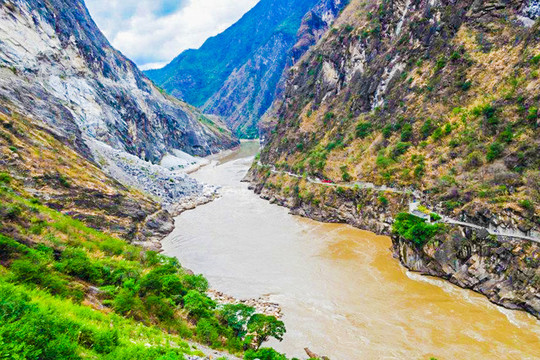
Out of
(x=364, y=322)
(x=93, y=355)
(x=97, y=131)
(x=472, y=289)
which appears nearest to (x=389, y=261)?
(x=472, y=289)

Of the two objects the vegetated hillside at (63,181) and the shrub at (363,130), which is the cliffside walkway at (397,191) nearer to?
the shrub at (363,130)

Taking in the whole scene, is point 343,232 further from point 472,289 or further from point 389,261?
point 472,289

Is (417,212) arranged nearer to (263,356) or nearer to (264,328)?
(264,328)

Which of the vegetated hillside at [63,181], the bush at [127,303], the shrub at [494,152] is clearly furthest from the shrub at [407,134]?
the bush at [127,303]

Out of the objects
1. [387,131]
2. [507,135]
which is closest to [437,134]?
[387,131]

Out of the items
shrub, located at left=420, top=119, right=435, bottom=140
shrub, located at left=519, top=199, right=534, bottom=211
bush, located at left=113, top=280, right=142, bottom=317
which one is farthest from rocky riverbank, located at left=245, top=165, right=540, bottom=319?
bush, located at left=113, top=280, right=142, bottom=317
